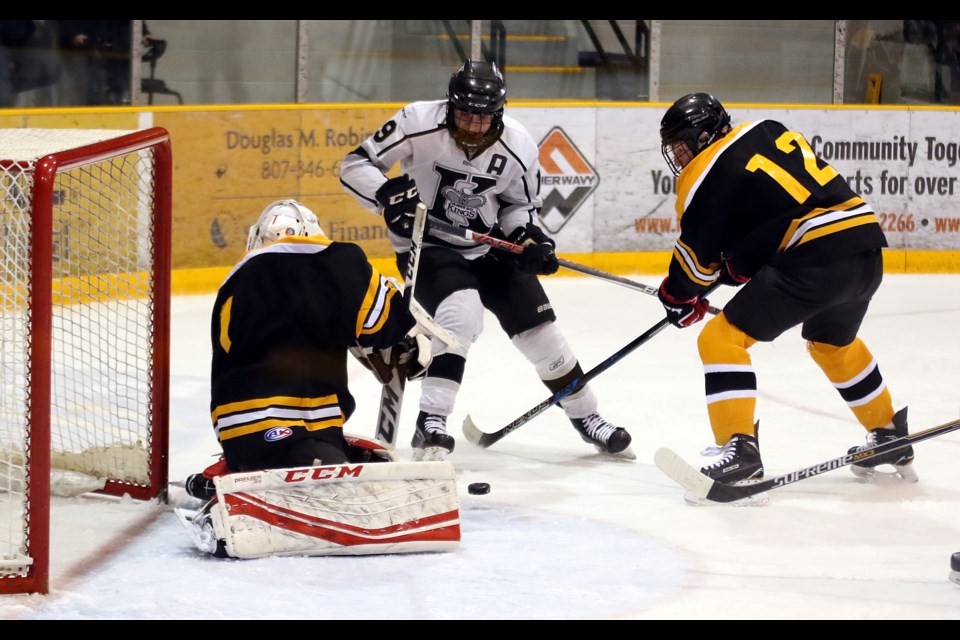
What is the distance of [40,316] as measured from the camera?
95.3 inches

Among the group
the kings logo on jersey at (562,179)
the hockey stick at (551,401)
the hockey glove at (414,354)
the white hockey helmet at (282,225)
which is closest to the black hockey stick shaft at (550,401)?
the hockey stick at (551,401)

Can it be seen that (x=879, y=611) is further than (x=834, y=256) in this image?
No

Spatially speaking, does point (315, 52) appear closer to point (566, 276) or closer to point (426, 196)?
point (566, 276)

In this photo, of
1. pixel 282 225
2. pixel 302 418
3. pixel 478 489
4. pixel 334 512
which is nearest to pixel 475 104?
pixel 282 225

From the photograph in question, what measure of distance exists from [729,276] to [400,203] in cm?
86

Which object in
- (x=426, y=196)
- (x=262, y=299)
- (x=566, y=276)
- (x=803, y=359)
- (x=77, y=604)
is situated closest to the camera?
(x=77, y=604)

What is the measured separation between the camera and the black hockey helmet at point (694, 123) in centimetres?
329

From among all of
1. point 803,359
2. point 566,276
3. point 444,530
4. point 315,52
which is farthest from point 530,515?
point 315,52

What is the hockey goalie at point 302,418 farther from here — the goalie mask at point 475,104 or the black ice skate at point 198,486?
the goalie mask at point 475,104

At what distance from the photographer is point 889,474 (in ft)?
11.5

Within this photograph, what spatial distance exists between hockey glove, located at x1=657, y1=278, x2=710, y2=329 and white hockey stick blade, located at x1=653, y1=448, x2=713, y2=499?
1.14 feet

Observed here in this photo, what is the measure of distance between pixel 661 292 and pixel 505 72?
381 cm

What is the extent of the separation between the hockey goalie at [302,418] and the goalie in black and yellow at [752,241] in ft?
2.65

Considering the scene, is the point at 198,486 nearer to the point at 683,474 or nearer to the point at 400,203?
the point at 400,203
